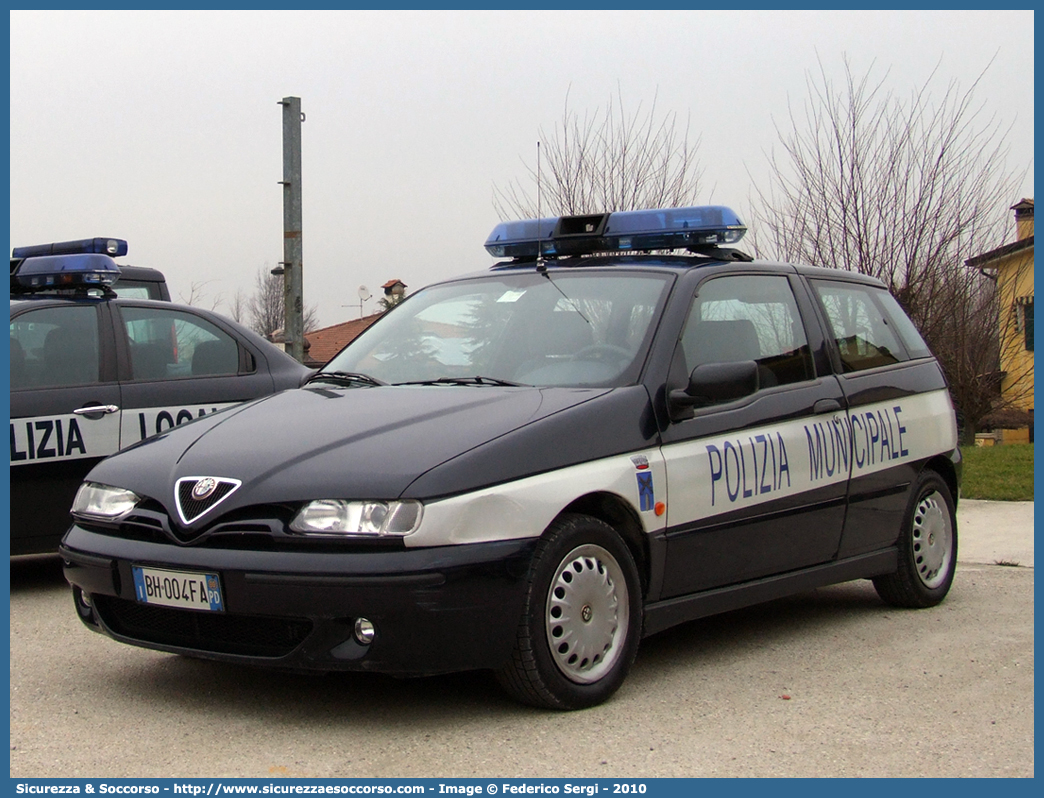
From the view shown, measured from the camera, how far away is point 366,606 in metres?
4.13

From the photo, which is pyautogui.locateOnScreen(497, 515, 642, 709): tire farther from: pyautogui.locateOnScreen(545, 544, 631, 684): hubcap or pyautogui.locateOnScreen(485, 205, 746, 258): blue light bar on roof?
pyautogui.locateOnScreen(485, 205, 746, 258): blue light bar on roof

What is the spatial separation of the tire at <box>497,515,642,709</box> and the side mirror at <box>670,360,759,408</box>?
2.28 feet

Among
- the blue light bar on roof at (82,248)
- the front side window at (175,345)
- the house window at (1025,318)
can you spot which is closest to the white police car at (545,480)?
the front side window at (175,345)

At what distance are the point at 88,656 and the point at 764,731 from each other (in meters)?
2.80

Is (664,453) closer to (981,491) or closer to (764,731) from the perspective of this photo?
(764,731)

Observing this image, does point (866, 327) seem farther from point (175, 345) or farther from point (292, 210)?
point (292, 210)

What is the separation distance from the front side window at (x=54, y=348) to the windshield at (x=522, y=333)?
6.38 feet

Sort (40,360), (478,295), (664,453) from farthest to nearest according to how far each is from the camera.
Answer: (40,360) < (478,295) < (664,453)

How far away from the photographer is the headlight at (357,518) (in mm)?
4156

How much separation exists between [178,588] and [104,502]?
0.59 m

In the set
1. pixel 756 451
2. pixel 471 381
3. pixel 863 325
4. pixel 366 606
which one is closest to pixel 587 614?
pixel 366 606

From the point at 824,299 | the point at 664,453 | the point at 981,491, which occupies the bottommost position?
the point at 981,491

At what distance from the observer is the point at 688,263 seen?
228 inches
